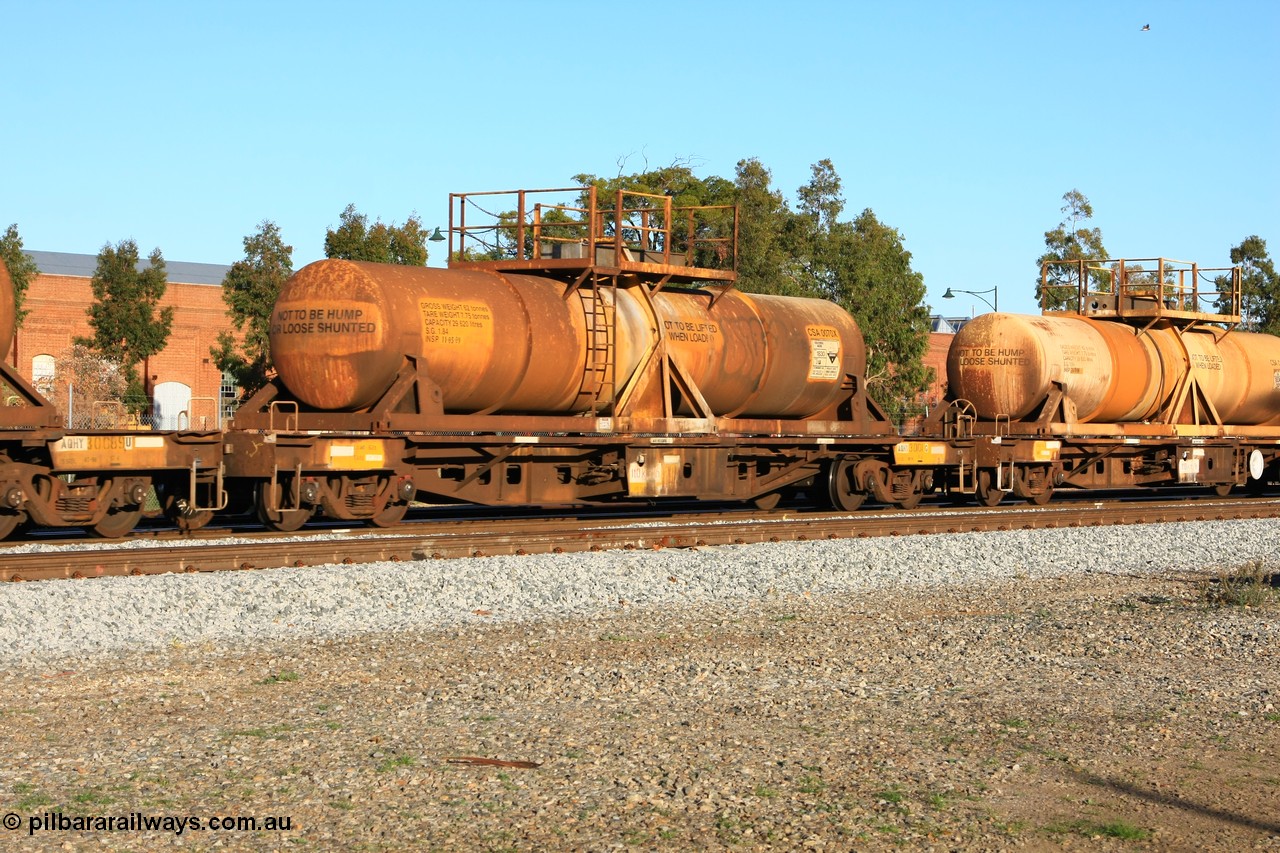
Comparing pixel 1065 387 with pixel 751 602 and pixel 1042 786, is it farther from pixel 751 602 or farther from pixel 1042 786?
pixel 1042 786

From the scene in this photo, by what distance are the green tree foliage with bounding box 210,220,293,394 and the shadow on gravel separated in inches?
1301

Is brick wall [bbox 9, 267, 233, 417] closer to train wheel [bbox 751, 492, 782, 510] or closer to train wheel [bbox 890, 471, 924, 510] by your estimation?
train wheel [bbox 751, 492, 782, 510]

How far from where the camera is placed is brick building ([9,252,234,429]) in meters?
52.0

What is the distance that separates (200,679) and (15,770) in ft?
7.39

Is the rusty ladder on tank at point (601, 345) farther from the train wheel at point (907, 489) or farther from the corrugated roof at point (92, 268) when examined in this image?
the corrugated roof at point (92, 268)

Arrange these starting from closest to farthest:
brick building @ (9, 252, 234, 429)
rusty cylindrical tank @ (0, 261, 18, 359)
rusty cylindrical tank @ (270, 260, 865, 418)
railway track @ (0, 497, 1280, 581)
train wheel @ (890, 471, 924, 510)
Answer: railway track @ (0, 497, 1280, 581)
rusty cylindrical tank @ (0, 261, 18, 359)
rusty cylindrical tank @ (270, 260, 865, 418)
train wheel @ (890, 471, 924, 510)
brick building @ (9, 252, 234, 429)

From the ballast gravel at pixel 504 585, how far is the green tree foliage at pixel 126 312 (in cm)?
3628

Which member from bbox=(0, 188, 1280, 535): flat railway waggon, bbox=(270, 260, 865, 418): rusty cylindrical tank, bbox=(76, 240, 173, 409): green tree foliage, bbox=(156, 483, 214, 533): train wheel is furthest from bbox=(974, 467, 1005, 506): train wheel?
bbox=(76, 240, 173, 409): green tree foliage

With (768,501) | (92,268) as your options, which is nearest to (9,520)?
(768,501)

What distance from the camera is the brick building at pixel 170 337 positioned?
52031mm

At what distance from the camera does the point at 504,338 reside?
1759 centimetres

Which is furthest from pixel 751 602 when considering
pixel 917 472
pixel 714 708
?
pixel 917 472

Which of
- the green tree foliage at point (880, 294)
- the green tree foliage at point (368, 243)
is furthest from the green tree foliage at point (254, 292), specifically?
the green tree foliage at point (880, 294)

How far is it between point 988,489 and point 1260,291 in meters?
36.9
